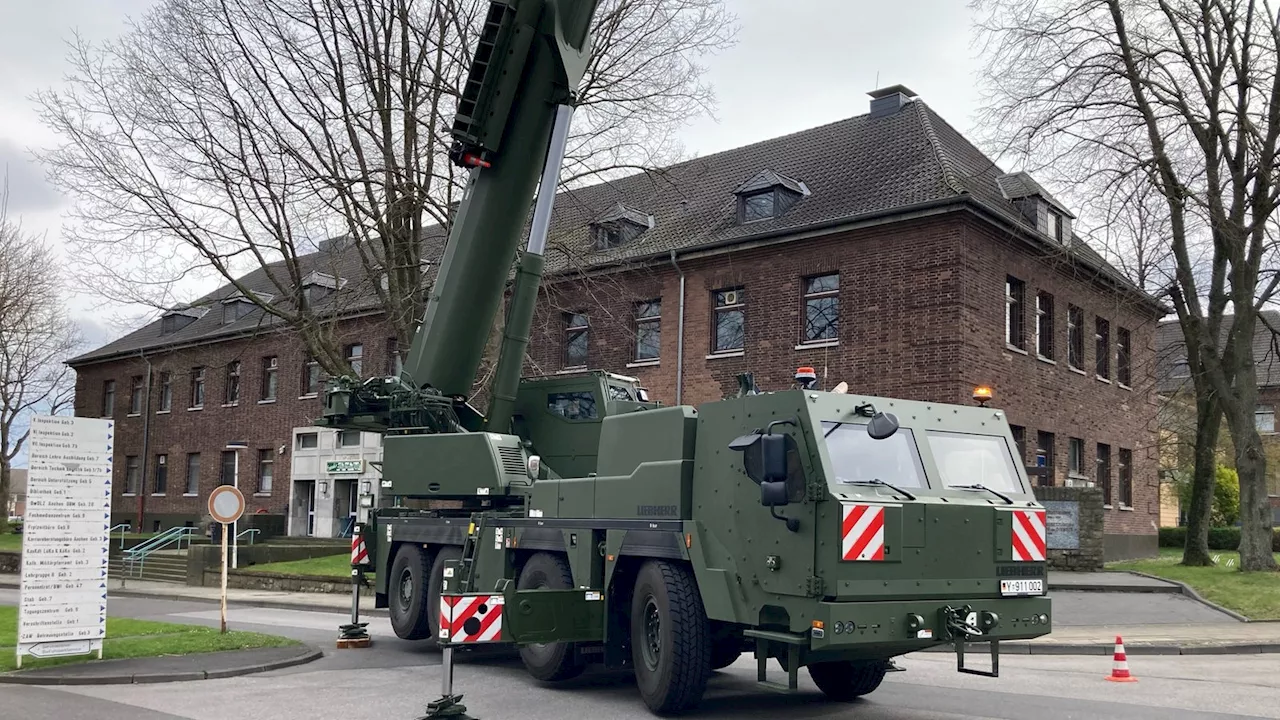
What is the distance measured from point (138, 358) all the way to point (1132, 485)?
37.7 meters

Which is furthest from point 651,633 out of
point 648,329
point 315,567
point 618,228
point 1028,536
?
point 618,228

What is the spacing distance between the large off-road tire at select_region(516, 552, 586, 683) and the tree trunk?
713 inches

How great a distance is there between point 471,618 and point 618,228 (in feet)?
72.3

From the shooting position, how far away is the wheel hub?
8.95 metres

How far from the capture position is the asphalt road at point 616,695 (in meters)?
8.86

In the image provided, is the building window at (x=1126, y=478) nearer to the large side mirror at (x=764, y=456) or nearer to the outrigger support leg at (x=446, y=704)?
the large side mirror at (x=764, y=456)

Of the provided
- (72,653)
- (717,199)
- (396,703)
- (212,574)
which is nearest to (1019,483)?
(396,703)

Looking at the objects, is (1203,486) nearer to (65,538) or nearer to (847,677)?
(847,677)

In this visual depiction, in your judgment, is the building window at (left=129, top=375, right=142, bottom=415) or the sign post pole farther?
the building window at (left=129, top=375, right=142, bottom=415)

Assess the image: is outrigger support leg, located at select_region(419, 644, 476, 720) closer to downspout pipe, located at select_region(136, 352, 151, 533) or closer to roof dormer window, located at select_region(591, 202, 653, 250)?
roof dormer window, located at select_region(591, 202, 653, 250)

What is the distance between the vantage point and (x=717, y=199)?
96.3 feet

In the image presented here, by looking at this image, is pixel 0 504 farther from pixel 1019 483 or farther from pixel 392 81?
pixel 1019 483

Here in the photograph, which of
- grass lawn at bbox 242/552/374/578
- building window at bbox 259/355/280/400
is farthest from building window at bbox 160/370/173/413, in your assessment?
grass lawn at bbox 242/552/374/578

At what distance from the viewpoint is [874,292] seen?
23.6 meters
